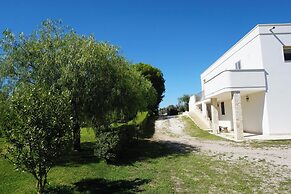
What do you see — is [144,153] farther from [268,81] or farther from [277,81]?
→ [277,81]

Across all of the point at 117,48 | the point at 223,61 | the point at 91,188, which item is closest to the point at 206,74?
the point at 223,61

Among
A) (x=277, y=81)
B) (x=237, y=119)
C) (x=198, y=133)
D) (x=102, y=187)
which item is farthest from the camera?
(x=198, y=133)

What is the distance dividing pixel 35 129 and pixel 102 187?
3.54 metres

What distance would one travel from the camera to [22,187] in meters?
9.29

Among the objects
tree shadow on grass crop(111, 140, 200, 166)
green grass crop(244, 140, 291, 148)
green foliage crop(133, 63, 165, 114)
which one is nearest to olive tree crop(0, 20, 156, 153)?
tree shadow on grass crop(111, 140, 200, 166)

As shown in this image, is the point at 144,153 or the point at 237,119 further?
the point at 237,119

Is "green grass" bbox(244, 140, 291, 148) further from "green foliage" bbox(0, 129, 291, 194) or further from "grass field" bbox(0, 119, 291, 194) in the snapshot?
"grass field" bbox(0, 119, 291, 194)

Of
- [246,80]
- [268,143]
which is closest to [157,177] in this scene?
[268,143]

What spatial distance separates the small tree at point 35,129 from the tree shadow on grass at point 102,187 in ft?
4.88

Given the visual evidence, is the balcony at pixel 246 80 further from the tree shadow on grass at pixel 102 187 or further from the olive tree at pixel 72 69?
the tree shadow on grass at pixel 102 187

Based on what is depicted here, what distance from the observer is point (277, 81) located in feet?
66.6

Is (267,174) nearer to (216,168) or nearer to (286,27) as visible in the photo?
(216,168)

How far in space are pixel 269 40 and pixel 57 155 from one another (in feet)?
60.6

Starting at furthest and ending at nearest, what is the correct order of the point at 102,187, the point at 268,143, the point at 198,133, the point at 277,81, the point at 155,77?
the point at 155,77
the point at 198,133
the point at 277,81
the point at 268,143
the point at 102,187
